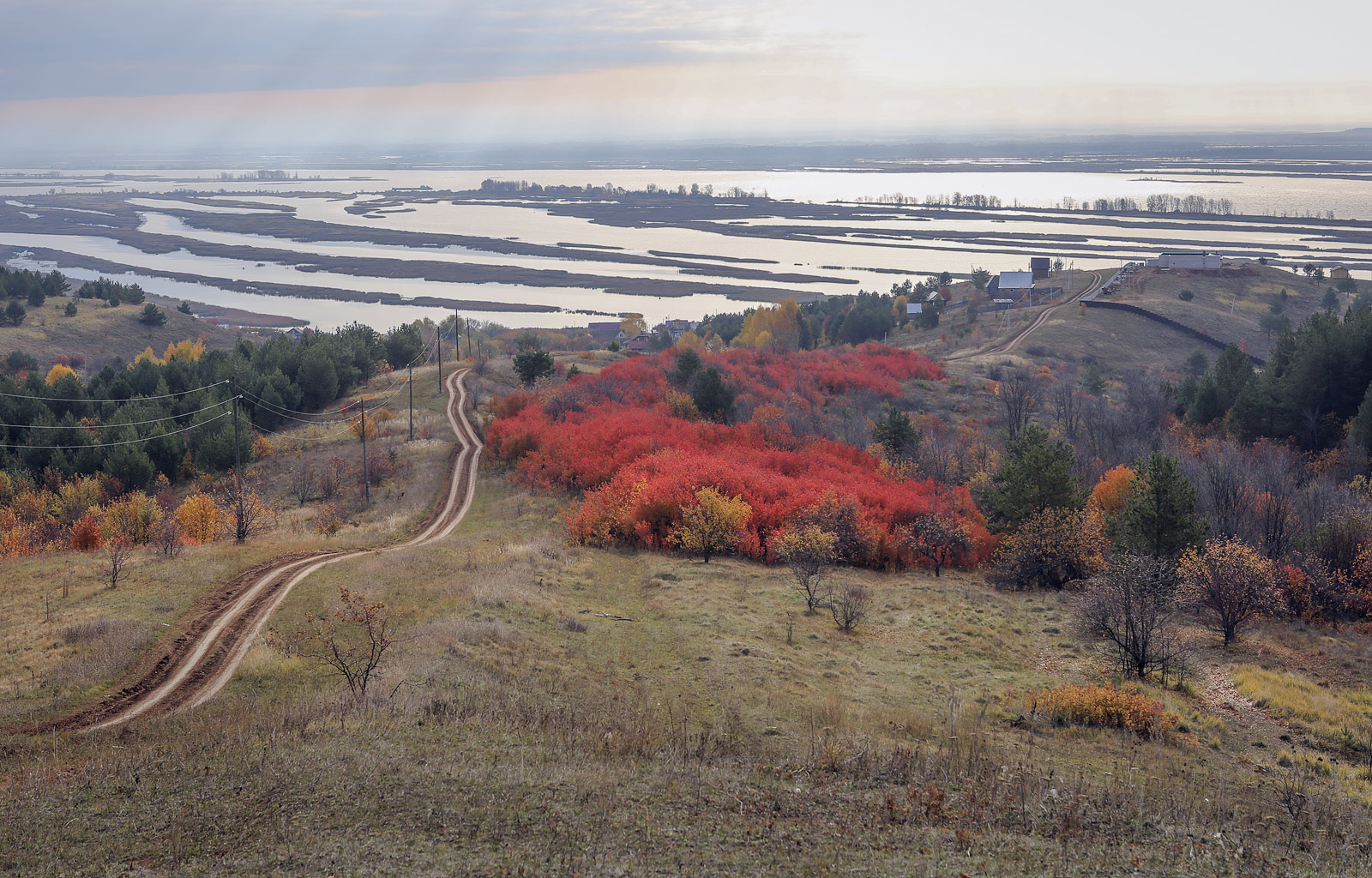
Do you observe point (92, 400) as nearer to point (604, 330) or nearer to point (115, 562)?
point (115, 562)

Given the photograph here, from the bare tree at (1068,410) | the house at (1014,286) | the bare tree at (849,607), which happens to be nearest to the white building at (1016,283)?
the house at (1014,286)

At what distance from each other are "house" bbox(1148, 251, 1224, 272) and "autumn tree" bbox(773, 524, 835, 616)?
133 m

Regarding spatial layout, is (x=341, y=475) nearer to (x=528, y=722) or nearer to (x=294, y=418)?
(x=294, y=418)

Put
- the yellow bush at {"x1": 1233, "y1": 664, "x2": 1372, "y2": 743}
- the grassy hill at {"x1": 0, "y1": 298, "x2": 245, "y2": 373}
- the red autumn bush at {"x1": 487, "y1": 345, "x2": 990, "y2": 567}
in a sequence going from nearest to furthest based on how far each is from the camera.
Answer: the yellow bush at {"x1": 1233, "y1": 664, "x2": 1372, "y2": 743}
the red autumn bush at {"x1": 487, "y1": 345, "x2": 990, "y2": 567}
the grassy hill at {"x1": 0, "y1": 298, "x2": 245, "y2": 373}

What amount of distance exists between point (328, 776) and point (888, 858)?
367 inches

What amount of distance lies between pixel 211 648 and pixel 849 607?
19.4 meters

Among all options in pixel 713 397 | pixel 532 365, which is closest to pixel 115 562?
pixel 713 397

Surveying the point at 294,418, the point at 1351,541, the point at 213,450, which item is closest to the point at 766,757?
the point at 1351,541

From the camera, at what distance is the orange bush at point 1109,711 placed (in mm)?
21438

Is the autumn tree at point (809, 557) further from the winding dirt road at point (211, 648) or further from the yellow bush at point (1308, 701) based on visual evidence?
the winding dirt road at point (211, 648)

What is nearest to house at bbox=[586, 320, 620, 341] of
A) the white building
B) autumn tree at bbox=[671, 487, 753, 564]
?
the white building

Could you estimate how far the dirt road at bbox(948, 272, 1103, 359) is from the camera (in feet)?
365

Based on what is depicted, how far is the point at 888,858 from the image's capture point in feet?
44.3

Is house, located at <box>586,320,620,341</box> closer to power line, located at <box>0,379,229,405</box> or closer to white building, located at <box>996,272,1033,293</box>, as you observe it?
white building, located at <box>996,272,1033,293</box>
